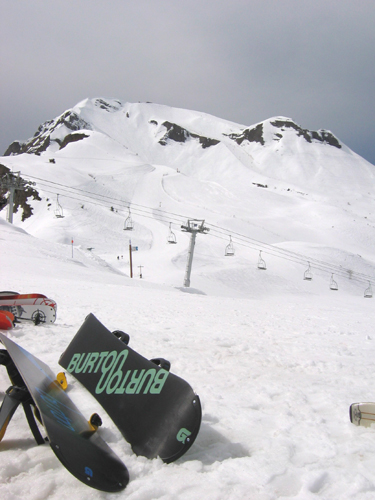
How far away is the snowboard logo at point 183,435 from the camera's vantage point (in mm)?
2463

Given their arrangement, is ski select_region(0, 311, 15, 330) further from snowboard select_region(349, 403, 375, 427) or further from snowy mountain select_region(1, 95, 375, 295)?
snowy mountain select_region(1, 95, 375, 295)

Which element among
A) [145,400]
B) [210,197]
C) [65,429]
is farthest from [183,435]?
[210,197]

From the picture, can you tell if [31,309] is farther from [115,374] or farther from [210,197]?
[210,197]

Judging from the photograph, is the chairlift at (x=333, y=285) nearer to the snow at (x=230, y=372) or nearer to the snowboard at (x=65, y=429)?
the snow at (x=230, y=372)

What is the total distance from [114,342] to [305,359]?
12.1 ft

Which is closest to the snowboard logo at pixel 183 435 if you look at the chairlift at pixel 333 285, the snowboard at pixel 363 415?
the snowboard at pixel 363 415

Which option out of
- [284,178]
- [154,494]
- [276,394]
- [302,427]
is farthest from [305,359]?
[284,178]

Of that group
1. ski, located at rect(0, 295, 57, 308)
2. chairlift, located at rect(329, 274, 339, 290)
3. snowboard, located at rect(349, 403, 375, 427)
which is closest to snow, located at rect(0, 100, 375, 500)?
snowboard, located at rect(349, 403, 375, 427)

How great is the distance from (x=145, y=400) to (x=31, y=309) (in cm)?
435

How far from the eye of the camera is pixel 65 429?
7.36 feet

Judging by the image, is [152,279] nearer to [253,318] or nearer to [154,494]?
[253,318]

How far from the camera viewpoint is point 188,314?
947cm

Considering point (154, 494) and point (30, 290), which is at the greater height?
point (154, 494)

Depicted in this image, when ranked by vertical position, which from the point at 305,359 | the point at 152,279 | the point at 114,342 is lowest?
the point at 152,279
